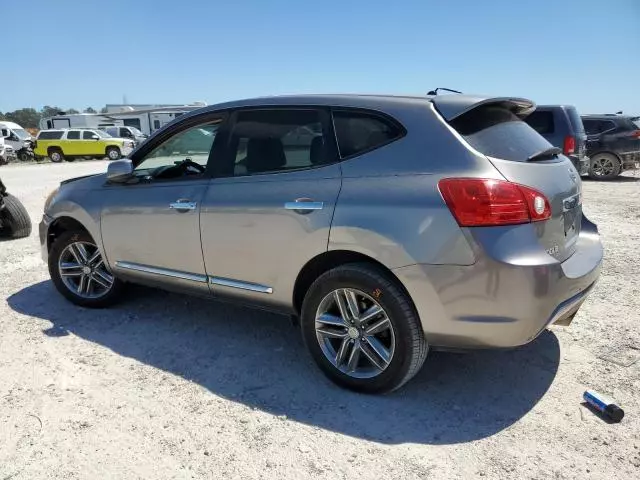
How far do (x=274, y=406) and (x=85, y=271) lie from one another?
8.22 feet

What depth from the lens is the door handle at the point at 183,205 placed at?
12.0 ft

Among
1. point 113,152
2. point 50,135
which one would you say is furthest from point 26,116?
point 113,152

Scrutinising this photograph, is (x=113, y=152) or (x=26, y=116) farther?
(x=26, y=116)

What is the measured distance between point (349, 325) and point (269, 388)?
66cm

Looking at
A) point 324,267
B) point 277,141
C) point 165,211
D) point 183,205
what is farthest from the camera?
point 165,211

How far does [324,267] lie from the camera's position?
320 cm

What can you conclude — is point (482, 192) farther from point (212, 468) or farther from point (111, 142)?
point (111, 142)

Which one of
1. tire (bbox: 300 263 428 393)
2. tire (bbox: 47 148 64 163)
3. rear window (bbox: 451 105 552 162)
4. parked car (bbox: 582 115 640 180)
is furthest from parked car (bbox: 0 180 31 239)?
tire (bbox: 47 148 64 163)

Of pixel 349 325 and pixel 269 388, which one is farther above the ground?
pixel 349 325

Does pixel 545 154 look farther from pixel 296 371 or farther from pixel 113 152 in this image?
pixel 113 152

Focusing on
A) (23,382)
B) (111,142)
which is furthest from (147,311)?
(111,142)

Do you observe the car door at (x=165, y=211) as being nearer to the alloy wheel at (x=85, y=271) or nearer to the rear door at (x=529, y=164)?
the alloy wheel at (x=85, y=271)

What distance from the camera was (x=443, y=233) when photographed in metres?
2.63

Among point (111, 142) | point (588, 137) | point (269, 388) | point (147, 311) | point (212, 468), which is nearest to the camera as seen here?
point (212, 468)
